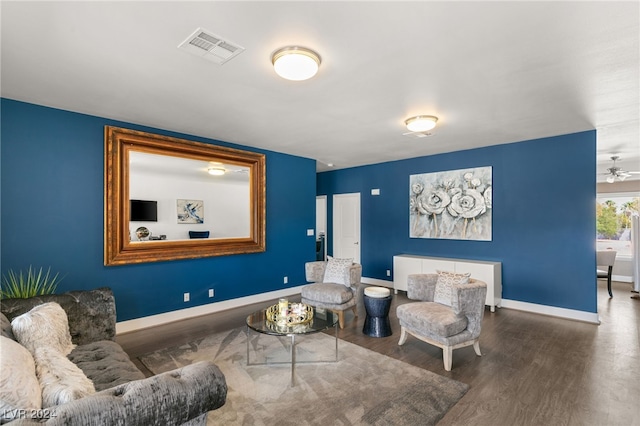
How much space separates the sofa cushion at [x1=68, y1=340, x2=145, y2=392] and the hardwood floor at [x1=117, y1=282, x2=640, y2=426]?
31.1 inches

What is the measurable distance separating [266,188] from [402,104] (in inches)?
114

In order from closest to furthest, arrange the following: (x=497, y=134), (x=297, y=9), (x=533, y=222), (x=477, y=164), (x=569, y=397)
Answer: (x=297, y=9) → (x=569, y=397) → (x=497, y=134) → (x=533, y=222) → (x=477, y=164)

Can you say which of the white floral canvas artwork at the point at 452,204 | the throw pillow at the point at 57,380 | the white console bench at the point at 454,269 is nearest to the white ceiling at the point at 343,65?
the white floral canvas artwork at the point at 452,204

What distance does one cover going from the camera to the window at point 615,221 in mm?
7316

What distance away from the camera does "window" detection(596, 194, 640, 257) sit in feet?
24.0

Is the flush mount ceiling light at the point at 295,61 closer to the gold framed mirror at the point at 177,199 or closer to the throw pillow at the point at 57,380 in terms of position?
the throw pillow at the point at 57,380

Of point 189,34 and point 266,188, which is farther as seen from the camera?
point 266,188

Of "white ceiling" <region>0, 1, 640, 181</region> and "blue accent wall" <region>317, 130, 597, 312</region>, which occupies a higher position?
"white ceiling" <region>0, 1, 640, 181</region>

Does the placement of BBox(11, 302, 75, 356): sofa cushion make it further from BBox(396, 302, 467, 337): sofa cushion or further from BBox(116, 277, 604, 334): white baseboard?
BBox(396, 302, 467, 337): sofa cushion

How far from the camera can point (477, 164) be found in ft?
17.4

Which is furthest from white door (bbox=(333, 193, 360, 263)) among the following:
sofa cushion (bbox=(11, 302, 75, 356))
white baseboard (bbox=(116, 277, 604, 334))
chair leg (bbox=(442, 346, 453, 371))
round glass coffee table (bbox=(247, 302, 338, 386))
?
sofa cushion (bbox=(11, 302, 75, 356))

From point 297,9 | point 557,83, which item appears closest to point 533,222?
point 557,83

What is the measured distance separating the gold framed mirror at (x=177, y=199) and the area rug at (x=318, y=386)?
1463 millimetres

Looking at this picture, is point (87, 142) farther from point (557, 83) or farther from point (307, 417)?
point (557, 83)
